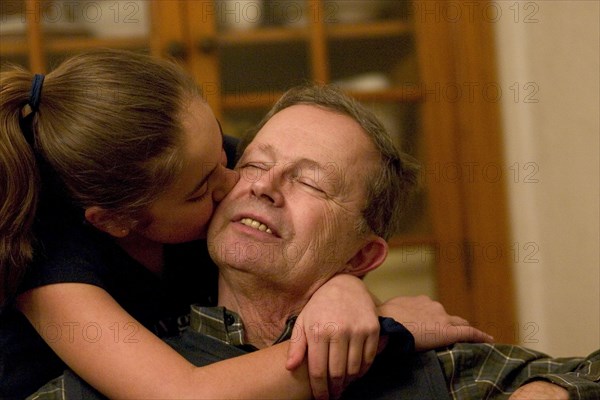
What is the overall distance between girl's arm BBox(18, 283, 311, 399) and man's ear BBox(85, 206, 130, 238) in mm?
126

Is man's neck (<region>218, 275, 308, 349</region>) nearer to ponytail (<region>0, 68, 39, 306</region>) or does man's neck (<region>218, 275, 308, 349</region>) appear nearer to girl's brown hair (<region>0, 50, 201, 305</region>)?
girl's brown hair (<region>0, 50, 201, 305</region>)

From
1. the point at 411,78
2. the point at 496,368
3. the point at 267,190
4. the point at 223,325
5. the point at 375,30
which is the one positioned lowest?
the point at 496,368

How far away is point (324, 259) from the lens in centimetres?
121

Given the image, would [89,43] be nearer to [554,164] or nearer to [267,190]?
[267,190]

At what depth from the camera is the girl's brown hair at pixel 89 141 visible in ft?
3.47

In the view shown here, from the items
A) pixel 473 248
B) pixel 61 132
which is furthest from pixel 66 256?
pixel 473 248

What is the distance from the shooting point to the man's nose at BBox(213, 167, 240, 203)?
119cm

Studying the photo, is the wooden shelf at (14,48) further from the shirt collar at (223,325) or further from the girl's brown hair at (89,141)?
the shirt collar at (223,325)

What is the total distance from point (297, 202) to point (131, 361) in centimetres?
39

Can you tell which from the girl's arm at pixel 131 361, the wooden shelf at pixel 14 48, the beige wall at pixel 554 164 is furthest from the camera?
the wooden shelf at pixel 14 48

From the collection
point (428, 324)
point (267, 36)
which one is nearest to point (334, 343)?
point (428, 324)

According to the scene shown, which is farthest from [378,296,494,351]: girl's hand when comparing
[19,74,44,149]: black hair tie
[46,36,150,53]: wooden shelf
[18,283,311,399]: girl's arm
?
[46,36,150,53]: wooden shelf

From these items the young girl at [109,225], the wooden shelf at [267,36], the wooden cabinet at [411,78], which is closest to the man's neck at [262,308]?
the young girl at [109,225]

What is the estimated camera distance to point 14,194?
1.05 metres
